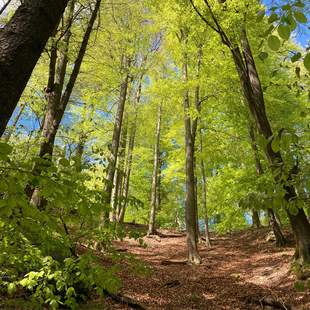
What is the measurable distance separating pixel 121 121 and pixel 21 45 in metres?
11.0

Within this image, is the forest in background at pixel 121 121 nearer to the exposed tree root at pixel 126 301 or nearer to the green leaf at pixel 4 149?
the green leaf at pixel 4 149

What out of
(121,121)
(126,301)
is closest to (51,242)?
(126,301)

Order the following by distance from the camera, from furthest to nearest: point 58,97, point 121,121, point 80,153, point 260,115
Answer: point 121,121
point 80,153
point 260,115
point 58,97

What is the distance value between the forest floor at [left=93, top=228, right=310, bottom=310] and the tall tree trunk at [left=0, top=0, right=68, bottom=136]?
2600mm

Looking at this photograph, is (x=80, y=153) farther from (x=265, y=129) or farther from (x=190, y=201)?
(x=265, y=129)

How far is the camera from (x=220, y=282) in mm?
8078

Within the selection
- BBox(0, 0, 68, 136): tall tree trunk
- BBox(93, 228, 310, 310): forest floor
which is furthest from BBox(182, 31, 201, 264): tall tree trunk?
BBox(0, 0, 68, 136): tall tree trunk

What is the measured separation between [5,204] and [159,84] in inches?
428

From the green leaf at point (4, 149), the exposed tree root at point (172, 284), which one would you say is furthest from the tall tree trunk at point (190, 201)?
the green leaf at point (4, 149)

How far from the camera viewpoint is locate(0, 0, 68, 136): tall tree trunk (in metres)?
1.51

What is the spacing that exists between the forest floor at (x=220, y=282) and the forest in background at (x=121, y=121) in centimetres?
71

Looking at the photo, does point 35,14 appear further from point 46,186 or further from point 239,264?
point 239,264

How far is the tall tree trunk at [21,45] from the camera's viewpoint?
151 centimetres

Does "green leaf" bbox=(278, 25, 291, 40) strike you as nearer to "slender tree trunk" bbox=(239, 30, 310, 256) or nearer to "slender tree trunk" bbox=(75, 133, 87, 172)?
"slender tree trunk" bbox=(75, 133, 87, 172)
